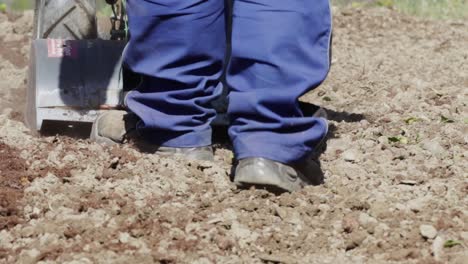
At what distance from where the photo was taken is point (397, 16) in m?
5.57

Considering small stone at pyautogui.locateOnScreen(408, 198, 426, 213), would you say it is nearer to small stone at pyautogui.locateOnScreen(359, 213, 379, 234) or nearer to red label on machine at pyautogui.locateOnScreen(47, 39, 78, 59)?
small stone at pyautogui.locateOnScreen(359, 213, 379, 234)

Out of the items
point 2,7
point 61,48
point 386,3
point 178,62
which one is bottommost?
point 2,7

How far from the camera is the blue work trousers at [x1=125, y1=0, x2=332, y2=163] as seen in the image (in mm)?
2502

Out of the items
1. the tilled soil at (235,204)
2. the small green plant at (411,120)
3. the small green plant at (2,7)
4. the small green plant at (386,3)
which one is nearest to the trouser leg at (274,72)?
the tilled soil at (235,204)

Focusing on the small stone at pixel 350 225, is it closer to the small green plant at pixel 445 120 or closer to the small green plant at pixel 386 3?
the small green plant at pixel 445 120

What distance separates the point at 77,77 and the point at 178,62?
73 centimetres

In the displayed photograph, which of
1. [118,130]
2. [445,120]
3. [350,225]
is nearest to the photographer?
[350,225]

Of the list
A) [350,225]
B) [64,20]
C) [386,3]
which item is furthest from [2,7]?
[350,225]

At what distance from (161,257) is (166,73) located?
0.77 metres

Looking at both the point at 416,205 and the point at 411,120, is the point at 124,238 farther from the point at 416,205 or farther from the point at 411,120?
the point at 411,120

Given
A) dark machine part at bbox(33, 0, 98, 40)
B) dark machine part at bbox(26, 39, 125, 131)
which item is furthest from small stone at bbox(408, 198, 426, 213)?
dark machine part at bbox(33, 0, 98, 40)

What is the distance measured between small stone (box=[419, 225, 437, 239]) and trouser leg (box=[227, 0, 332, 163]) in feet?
1.53

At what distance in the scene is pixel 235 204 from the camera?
2383 mm

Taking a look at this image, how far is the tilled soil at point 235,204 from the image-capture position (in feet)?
6.99
